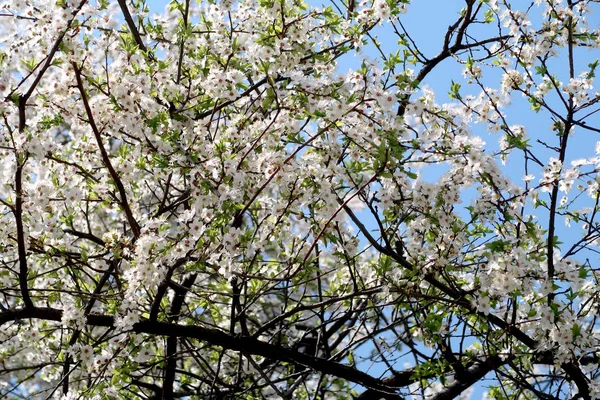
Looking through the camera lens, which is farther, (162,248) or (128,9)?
(128,9)

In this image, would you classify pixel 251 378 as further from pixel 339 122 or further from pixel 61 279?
pixel 339 122

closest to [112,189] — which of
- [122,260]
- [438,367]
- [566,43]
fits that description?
[122,260]

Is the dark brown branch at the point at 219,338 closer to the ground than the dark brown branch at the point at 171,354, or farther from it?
closer to the ground

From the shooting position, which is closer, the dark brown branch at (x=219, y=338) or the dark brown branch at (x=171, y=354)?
the dark brown branch at (x=219, y=338)

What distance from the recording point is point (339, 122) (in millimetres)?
4074

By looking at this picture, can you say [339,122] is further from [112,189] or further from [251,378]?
[251,378]

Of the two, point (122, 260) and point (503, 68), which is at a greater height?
point (503, 68)

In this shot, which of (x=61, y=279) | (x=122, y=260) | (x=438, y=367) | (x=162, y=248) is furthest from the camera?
(x=61, y=279)

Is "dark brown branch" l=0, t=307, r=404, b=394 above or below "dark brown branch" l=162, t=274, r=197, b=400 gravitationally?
below

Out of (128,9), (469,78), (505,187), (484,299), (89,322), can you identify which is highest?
(128,9)

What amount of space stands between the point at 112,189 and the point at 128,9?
1.23 meters

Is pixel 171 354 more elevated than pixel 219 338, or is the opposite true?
pixel 171 354

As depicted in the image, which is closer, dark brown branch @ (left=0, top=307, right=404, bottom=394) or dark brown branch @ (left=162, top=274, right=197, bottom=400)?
dark brown branch @ (left=0, top=307, right=404, bottom=394)

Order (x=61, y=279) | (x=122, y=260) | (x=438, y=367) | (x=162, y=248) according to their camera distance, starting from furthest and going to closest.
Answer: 1. (x=61, y=279)
2. (x=438, y=367)
3. (x=122, y=260)
4. (x=162, y=248)
